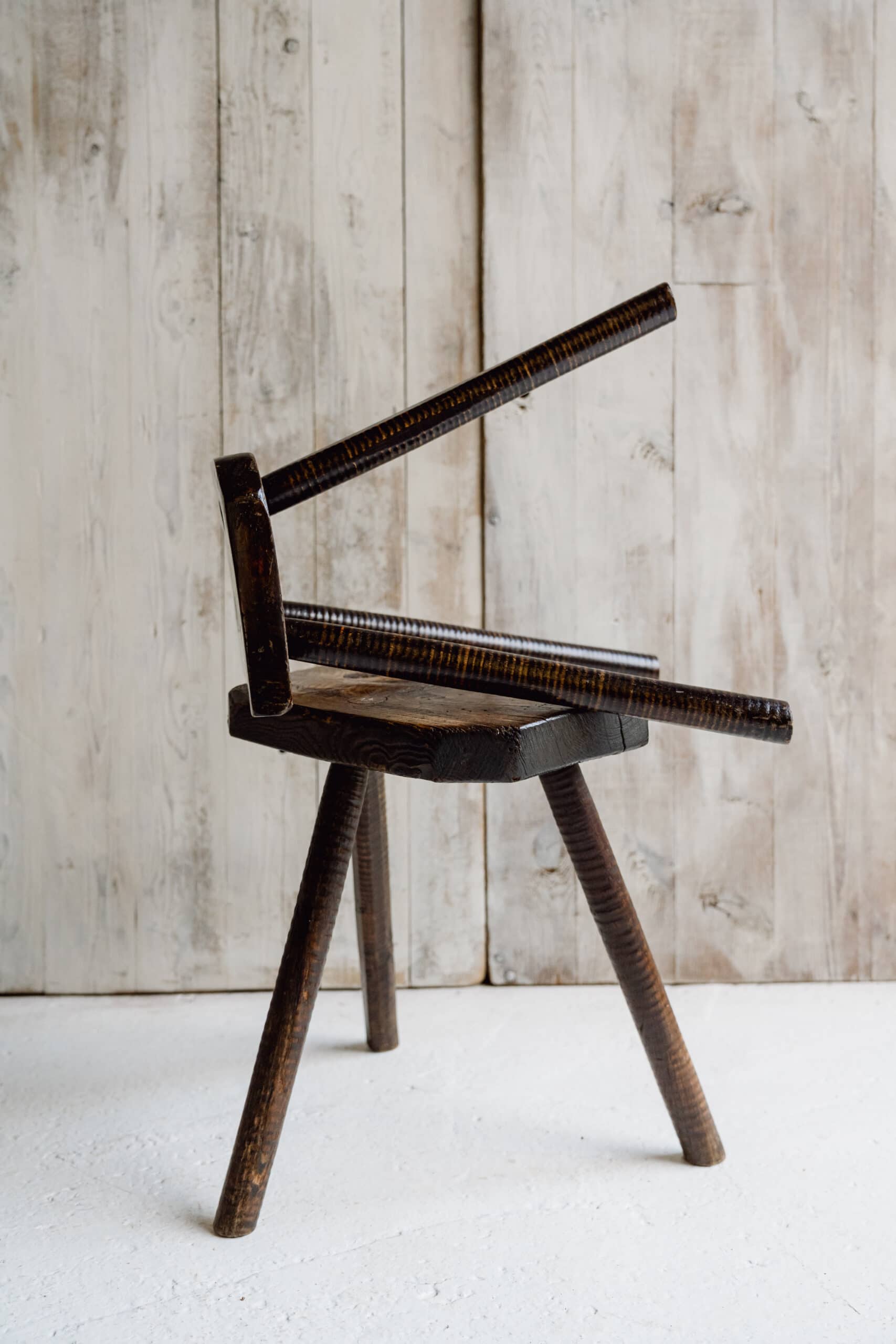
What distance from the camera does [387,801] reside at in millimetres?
1440

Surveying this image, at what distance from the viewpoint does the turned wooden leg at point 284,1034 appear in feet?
2.93

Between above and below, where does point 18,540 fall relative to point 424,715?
above

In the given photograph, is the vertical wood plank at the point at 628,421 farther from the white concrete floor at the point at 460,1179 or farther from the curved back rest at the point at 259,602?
the curved back rest at the point at 259,602

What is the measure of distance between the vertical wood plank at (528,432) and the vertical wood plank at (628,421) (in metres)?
0.02

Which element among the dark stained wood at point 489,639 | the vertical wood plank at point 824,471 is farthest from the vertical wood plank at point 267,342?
the vertical wood plank at point 824,471

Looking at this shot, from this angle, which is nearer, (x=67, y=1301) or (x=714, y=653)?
(x=67, y=1301)

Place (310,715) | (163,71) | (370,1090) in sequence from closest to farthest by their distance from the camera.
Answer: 1. (310,715)
2. (370,1090)
3. (163,71)

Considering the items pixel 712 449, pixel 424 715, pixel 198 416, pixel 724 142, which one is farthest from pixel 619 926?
pixel 724 142

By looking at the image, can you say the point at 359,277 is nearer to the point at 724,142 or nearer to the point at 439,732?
the point at 724,142

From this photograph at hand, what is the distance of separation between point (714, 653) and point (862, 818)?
0.93 feet

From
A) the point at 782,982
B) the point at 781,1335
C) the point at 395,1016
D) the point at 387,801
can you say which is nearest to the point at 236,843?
the point at 387,801

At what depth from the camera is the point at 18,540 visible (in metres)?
1.39

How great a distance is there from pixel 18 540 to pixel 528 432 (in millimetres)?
636

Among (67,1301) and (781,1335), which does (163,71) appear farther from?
(781,1335)
